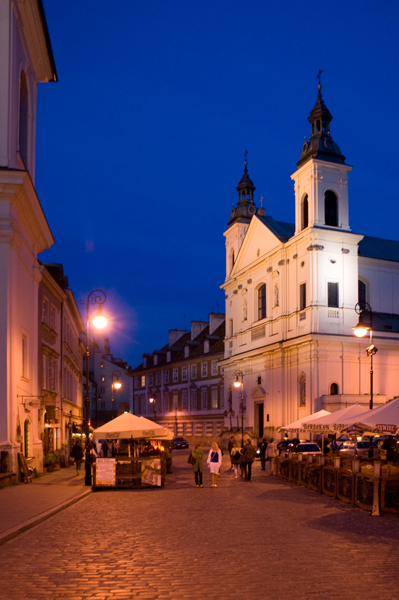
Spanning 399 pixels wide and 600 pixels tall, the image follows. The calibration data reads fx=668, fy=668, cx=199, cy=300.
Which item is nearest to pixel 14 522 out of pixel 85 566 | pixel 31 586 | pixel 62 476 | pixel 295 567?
pixel 85 566

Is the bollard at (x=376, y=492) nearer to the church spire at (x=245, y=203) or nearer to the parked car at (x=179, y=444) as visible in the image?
the parked car at (x=179, y=444)

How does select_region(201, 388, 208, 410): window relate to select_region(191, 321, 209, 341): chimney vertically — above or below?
below

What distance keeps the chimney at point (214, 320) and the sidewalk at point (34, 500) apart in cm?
5404

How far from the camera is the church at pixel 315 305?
47625mm

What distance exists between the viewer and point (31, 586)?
7.60 metres

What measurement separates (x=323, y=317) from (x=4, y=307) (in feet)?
100

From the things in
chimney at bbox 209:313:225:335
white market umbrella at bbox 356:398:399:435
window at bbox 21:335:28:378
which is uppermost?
chimney at bbox 209:313:225:335

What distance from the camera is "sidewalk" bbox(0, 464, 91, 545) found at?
40.1 feet

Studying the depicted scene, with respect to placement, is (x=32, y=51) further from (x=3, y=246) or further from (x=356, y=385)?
(x=356, y=385)

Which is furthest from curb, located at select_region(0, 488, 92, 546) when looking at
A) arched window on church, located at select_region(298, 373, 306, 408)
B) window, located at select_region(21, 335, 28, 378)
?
arched window on church, located at select_region(298, 373, 306, 408)

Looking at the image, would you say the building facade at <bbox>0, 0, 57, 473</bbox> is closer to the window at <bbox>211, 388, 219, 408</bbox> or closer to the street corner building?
the street corner building

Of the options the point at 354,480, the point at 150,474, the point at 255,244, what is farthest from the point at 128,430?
the point at 255,244

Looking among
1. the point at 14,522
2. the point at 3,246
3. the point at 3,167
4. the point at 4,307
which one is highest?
the point at 3,167

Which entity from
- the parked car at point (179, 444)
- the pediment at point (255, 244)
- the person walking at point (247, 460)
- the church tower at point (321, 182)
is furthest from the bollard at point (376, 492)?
the parked car at point (179, 444)
